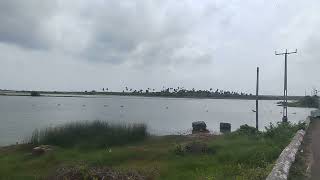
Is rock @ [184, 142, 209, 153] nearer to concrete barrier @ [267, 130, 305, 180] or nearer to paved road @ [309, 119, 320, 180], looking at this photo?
paved road @ [309, 119, 320, 180]

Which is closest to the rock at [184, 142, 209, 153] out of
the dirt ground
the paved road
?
the dirt ground

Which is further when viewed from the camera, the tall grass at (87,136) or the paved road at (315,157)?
the tall grass at (87,136)

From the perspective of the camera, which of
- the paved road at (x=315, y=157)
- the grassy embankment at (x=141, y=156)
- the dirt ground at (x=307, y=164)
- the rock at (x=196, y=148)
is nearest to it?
the dirt ground at (x=307, y=164)

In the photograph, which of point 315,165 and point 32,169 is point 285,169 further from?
point 32,169

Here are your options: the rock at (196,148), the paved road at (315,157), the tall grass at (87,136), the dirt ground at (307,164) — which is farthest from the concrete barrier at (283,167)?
the tall grass at (87,136)

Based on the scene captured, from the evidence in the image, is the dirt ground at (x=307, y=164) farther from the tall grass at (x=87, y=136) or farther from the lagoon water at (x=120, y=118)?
the lagoon water at (x=120, y=118)

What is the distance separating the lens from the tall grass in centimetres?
2441

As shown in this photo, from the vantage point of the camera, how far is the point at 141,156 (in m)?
18.6

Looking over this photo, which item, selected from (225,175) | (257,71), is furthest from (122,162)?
(257,71)

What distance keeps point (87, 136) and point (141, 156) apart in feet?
25.2

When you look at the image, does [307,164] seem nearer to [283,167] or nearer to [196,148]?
[283,167]

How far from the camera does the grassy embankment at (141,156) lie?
12.9m

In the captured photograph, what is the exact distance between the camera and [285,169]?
9.77 m

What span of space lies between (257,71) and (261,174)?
25319 mm
